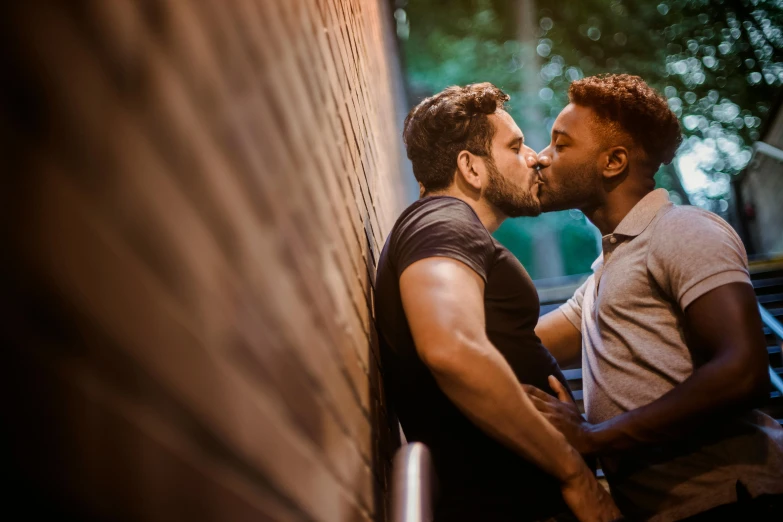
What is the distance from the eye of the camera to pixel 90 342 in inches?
16.9

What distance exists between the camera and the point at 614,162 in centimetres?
224

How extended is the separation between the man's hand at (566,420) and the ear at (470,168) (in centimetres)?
91

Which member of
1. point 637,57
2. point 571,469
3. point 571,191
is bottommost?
point 637,57

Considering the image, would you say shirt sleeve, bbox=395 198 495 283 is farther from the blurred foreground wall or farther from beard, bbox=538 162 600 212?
beard, bbox=538 162 600 212

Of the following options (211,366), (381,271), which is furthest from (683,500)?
(211,366)

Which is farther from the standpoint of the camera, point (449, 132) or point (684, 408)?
point (449, 132)

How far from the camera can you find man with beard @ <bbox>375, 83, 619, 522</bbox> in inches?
51.0

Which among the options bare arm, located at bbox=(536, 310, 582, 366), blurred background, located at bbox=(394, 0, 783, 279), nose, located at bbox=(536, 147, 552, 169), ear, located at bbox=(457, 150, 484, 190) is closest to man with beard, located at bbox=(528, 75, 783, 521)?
bare arm, located at bbox=(536, 310, 582, 366)

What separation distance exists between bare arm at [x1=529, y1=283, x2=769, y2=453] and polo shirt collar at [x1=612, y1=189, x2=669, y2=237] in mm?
463

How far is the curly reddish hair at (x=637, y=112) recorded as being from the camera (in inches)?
89.3

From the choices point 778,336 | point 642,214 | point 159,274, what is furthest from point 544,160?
point 159,274

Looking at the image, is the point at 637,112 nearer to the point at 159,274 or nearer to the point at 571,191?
the point at 571,191

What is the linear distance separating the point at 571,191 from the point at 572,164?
0.12m

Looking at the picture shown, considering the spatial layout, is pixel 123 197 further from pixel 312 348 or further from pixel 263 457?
pixel 312 348
